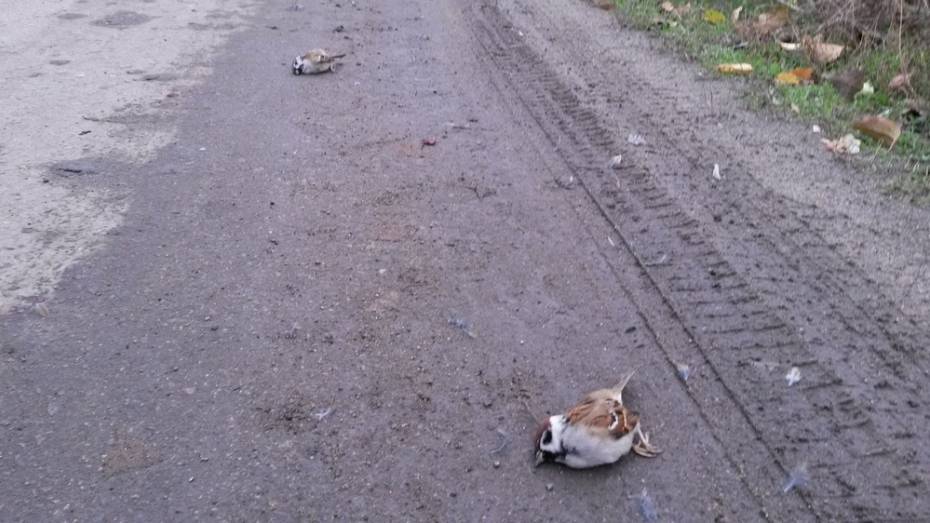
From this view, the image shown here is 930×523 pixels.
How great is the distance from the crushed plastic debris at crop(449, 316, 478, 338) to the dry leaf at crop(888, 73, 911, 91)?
3.77m

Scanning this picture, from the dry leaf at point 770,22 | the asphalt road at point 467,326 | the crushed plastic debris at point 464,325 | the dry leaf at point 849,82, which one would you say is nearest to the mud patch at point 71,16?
the asphalt road at point 467,326

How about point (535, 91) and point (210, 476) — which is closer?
point (210, 476)

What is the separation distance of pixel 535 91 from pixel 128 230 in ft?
9.22

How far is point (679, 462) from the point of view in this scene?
101 inches

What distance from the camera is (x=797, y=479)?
247 cm

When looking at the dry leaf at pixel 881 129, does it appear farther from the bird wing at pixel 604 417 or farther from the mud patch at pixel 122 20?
the mud patch at pixel 122 20

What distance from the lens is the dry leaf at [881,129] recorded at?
4.70 metres

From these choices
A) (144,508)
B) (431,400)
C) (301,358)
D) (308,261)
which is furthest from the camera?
(308,261)

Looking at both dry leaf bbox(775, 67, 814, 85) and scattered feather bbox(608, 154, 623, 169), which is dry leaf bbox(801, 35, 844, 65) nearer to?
dry leaf bbox(775, 67, 814, 85)

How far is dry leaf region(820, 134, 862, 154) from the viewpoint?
4613mm

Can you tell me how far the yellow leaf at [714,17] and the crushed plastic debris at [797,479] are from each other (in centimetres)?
535

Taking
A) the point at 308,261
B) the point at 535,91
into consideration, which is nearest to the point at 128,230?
the point at 308,261

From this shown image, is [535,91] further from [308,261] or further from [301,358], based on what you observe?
[301,358]

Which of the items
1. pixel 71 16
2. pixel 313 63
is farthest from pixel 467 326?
pixel 71 16
